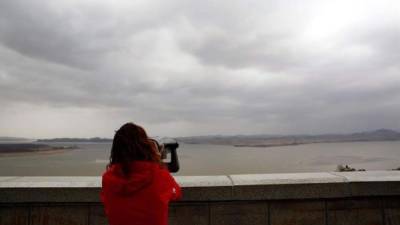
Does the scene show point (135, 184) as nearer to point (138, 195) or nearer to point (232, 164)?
point (138, 195)

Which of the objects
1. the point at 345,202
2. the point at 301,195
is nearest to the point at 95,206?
the point at 301,195

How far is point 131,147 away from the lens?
8.50 ft

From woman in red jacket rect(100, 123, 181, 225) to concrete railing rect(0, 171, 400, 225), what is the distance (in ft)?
5.65

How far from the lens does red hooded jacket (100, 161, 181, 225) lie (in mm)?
2535

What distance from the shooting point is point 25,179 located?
4836 millimetres

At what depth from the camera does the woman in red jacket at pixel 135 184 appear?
254 centimetres

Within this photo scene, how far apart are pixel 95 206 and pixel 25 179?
1.13 m

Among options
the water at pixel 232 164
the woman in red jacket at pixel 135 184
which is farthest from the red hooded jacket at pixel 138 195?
the water at pixel 232 164

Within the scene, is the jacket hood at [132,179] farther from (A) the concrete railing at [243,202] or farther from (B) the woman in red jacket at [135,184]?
(A) the concrete railing at [243,202]

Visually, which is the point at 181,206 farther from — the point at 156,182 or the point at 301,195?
the point at 156,182

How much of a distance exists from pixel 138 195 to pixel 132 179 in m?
0.12

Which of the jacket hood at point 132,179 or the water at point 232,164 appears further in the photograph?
the water at point 232,164

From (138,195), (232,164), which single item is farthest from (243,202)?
(232,164)

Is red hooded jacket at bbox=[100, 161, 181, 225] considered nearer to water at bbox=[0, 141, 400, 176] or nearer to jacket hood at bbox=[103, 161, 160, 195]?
jacket hood at bbox=[103, 161, 160, 195]
